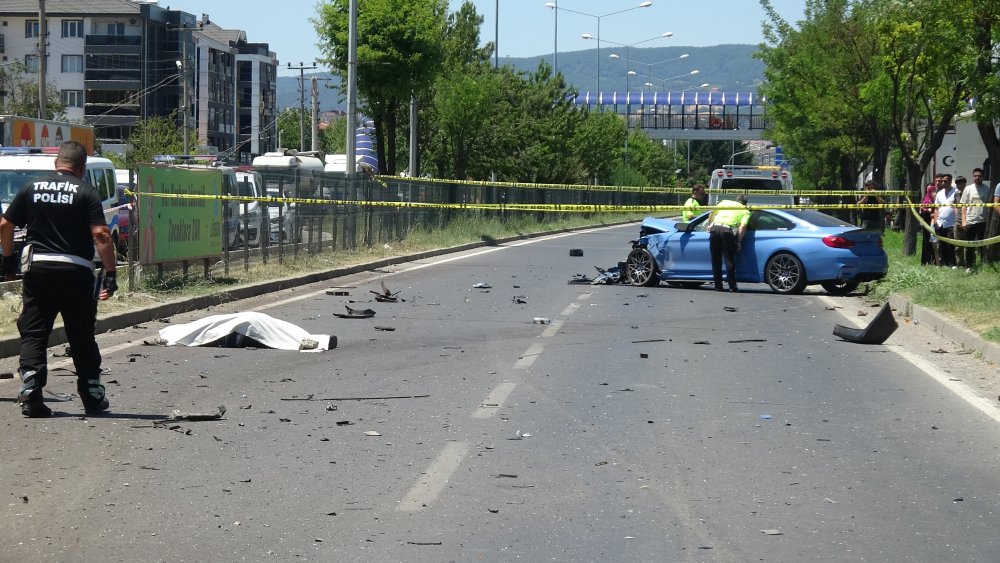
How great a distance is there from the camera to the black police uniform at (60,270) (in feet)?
28.5

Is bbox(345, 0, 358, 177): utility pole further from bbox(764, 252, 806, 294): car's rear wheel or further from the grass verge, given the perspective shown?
the grass verge

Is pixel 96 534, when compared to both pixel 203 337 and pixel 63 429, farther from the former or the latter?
pixel 203 337

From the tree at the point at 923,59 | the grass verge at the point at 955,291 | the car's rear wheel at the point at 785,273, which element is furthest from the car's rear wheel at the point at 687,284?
the tree at the point at 923,59

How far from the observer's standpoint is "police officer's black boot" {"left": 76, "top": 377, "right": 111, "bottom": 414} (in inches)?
341

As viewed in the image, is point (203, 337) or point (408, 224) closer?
point (203, 337)

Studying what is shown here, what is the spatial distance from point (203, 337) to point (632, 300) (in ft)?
26.3

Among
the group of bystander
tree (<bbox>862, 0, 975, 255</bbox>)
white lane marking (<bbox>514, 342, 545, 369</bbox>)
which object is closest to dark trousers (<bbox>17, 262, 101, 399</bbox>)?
white lane marking (<bbox>514, 342, 545, 369</bbox>)

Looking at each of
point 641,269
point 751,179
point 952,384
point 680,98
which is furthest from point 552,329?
point 680,98

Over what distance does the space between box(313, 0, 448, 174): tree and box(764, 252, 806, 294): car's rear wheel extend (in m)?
20.8

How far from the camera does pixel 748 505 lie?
6523 millimetres

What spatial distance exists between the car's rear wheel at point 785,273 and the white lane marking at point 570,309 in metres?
3.99

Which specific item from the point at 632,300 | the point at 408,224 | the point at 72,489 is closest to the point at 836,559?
the point at 72,489

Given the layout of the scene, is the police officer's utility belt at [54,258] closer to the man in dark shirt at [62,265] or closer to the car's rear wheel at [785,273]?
the man in dark shirt at [62,265]

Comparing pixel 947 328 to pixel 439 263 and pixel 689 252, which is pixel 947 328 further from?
pixel 439 263
